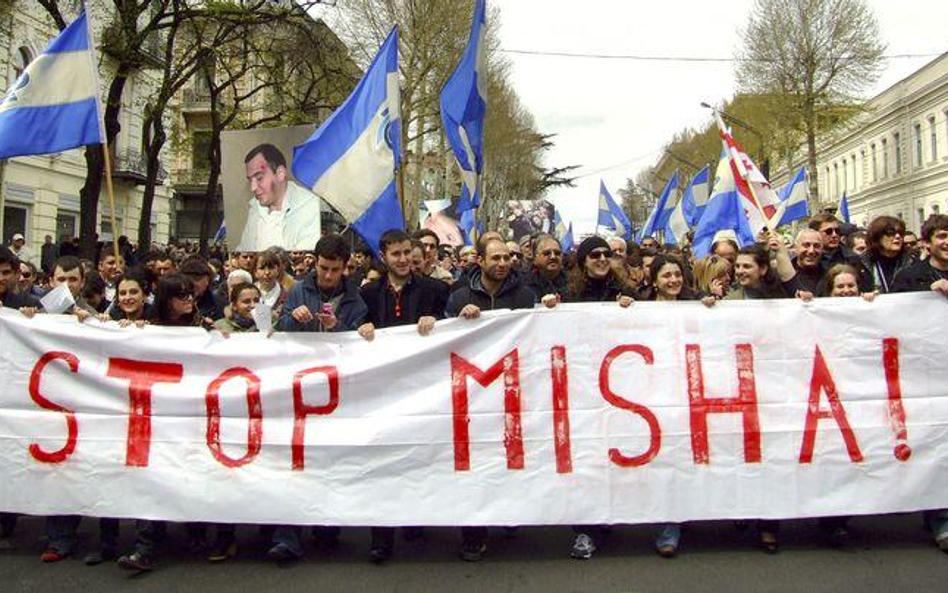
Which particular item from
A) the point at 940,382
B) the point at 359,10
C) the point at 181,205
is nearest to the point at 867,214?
the point at 359,10

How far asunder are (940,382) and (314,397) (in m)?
3.39

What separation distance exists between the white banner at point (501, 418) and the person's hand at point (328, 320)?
0.20 ft

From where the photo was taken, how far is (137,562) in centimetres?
415

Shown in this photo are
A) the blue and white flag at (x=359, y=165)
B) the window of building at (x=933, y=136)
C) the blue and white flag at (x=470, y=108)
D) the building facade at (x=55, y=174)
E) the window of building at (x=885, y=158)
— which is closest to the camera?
the blue and white flag at (x=359, y=165)

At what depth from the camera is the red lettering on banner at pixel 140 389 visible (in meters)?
4.52

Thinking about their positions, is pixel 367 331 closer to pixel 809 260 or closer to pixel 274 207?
pixel 809 260

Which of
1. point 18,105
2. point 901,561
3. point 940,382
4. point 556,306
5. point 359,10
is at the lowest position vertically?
point 901,561

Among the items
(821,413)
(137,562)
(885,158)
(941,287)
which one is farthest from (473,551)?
(885,158)

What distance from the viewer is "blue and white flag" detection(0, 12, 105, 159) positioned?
6.35 m

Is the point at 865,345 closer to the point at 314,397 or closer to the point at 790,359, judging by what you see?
the point at 790,359

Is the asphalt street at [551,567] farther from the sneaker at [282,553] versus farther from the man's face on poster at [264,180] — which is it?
the man's face on poster at [264,180]

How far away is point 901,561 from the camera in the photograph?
4156 millimetres

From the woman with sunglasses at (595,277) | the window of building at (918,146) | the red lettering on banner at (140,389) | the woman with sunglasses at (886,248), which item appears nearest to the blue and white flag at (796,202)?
the woman with sunglasses at (886,248)

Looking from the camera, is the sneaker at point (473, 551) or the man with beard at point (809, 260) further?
the man with beard at point (809, 260)
